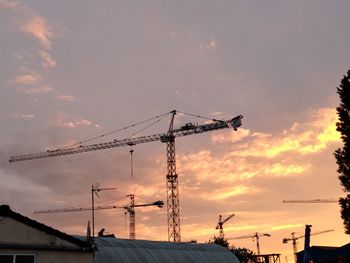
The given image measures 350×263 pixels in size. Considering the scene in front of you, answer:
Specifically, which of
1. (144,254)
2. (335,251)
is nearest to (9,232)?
(144,254)

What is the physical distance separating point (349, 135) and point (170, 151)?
286 ft

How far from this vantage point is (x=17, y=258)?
70.0ft

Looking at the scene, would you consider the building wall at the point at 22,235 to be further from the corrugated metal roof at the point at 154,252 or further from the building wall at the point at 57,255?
the corrugated metal roof at the point at 154,252

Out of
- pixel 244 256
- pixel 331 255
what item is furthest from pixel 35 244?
pixel 244 256

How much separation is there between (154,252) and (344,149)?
702 inches

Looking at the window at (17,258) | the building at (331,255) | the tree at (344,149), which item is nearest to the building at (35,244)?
the window at (17,258)

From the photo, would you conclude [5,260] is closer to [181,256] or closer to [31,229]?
[31,229]

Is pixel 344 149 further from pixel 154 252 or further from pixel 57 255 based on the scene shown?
pixel 57 255

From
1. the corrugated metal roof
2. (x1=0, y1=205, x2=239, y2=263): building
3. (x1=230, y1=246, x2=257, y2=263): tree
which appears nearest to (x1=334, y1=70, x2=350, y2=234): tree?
the corrugated metal roof

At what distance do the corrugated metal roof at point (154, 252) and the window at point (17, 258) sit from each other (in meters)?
9.74

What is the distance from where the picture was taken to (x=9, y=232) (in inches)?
850

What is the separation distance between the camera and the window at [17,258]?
20.9 metres

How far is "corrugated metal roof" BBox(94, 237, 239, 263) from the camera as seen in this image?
34.4 m

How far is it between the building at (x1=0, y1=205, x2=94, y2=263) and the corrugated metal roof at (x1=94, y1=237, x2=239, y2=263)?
26.7ft
